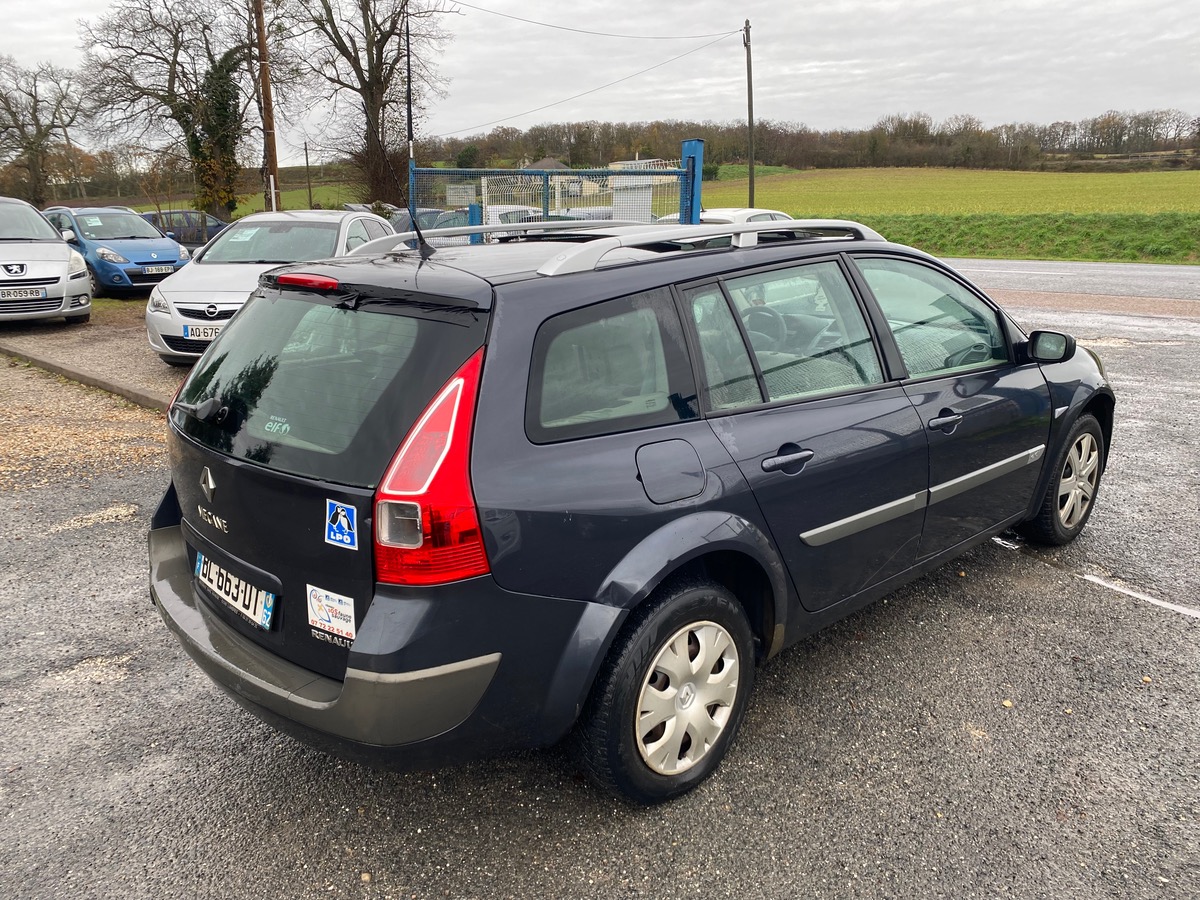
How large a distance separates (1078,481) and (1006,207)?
41986 millimetres

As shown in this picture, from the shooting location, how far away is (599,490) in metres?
2.36

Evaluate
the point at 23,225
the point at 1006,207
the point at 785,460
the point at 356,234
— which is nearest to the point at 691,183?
the point at 356,234

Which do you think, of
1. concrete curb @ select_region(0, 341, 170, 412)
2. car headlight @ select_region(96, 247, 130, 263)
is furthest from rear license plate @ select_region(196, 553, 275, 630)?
car headlight @ select_region(96, 247, 130, 263)

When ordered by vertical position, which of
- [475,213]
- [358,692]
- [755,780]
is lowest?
[755,780]

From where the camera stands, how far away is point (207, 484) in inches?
104

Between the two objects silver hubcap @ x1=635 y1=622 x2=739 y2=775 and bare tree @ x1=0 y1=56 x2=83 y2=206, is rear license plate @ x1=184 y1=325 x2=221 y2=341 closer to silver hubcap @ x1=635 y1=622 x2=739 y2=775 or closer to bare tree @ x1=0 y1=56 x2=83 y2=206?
silver hubcap @ x1=635 y1=622 x2=739 y2=775

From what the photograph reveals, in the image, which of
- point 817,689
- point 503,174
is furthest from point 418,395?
point 503,174

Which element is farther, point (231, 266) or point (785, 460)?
point (231, 266)

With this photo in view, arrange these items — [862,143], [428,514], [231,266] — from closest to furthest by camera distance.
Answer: [428,514]
[231,266]
[862,143]

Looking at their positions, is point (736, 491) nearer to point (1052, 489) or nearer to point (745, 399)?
point (745, 399)

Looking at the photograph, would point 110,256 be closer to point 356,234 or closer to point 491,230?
point 356,234

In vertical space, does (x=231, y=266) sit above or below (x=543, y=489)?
above

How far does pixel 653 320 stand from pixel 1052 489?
2706 millimetres

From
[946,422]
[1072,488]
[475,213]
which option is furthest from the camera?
[475,213]
